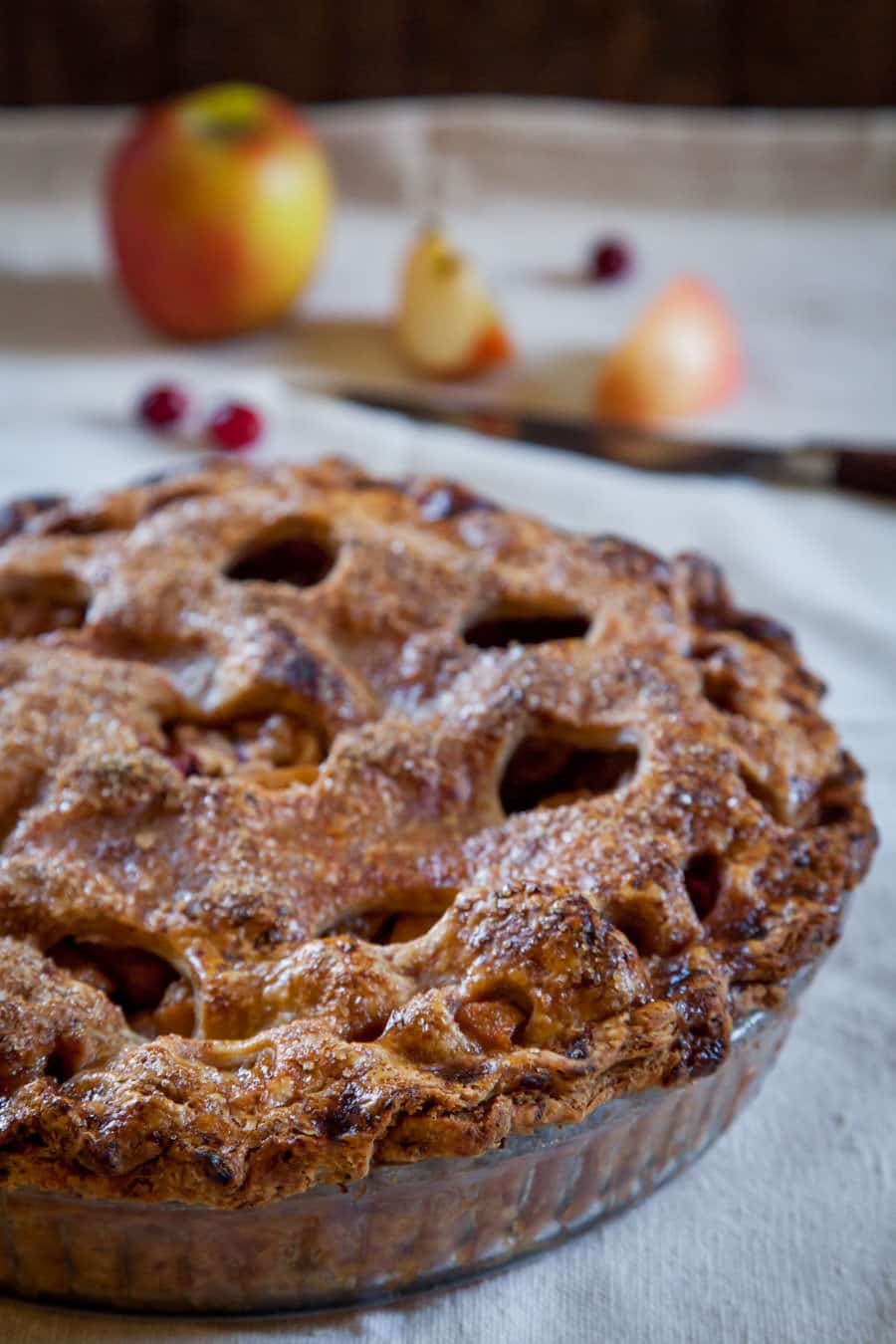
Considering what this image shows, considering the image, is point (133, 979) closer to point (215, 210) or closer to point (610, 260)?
point (215, 210)

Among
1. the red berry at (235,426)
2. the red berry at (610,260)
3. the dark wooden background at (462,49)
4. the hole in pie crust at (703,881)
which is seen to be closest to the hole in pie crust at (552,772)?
the hole in pie crust at (703,881)

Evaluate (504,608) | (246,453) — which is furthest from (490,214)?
(504,608)

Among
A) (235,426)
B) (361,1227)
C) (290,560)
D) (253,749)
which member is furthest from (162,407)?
(361,1227)

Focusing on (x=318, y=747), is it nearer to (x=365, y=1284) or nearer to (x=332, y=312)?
(x=365, y=1284)

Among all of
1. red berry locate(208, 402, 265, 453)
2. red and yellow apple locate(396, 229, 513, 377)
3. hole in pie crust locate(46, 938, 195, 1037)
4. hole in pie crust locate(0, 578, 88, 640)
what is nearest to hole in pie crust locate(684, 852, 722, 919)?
hole in pie crust locate(46, 938, 195, 1037)

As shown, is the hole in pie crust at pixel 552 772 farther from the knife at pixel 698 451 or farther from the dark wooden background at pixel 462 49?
the dark wooden background at pixel 462 49

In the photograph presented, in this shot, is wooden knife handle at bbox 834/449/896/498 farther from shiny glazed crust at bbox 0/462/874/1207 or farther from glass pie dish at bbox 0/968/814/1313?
glass pie dish at bbox 0/968/814/1313
